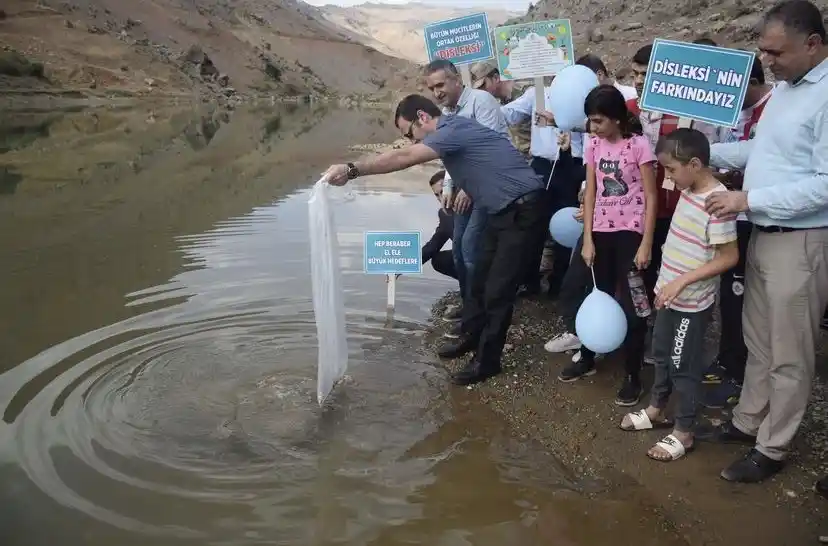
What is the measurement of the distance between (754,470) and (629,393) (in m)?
1.01

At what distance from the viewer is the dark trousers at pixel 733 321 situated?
4.43 meters

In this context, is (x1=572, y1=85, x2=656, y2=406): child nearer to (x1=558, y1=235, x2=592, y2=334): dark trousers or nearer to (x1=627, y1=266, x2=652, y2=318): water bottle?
(x1=627, y1=266, x2=652, y2=318): water bottle

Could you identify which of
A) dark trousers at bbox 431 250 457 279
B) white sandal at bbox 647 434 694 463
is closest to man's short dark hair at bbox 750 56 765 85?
white sandal at bbox 647 434 694 463

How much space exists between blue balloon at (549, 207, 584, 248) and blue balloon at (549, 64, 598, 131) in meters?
0.62

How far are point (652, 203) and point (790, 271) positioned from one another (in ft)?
3.22

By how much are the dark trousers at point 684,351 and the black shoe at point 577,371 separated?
3.24ft

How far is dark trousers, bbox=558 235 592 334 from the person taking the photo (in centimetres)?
480

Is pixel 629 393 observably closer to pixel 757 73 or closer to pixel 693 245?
pixel 693 245

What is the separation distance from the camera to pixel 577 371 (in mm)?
4938

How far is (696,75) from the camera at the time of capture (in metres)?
4.07

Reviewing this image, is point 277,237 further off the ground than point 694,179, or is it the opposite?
point 694,179

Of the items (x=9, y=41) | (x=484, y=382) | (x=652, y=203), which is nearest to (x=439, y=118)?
(x=652, y=203)

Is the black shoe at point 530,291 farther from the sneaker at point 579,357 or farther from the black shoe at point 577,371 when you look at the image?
the black shoe at point 577,371

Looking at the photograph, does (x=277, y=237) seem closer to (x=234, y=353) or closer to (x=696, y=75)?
(x=234, y=353)
